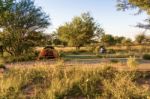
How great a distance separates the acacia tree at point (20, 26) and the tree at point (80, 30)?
19664mm

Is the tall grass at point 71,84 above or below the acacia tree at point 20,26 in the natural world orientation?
below

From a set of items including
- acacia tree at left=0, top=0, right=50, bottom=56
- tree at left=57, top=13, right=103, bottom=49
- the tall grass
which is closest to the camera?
the tall grass

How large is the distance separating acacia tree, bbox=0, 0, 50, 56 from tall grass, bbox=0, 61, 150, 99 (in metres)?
18.8

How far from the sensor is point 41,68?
1546cm

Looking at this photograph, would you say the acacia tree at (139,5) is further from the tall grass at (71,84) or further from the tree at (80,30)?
the tree at (80,30)

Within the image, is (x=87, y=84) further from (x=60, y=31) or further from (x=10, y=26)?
(x=60, y=31)

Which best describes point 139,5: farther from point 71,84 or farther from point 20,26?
point 20,26

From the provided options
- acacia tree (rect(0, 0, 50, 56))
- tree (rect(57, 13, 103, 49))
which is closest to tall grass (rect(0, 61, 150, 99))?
acacia tree (rect(0, 0, 50, 56))

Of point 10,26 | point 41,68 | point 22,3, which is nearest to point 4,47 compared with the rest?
point 10,26

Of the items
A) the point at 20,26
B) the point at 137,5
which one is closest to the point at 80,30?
the point at 20,26

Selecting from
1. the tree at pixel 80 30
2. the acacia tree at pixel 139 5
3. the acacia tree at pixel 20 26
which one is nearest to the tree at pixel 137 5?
the acacia tree at pixel 139 5

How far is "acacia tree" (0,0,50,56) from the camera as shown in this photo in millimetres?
33344

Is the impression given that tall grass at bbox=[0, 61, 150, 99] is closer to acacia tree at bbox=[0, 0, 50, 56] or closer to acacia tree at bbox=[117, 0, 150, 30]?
acacia tree at bbox=[117, 0, 150, 30]

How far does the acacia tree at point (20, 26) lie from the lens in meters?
33.3
